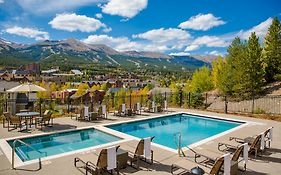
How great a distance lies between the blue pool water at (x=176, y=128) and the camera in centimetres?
1148

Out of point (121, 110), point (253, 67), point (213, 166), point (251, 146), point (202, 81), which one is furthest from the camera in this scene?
point (202, 81)

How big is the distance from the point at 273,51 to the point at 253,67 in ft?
19.7

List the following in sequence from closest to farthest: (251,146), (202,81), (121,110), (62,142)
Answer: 1. (251,146)
2. (62,142)
3. (121,110)
4. (202,81)

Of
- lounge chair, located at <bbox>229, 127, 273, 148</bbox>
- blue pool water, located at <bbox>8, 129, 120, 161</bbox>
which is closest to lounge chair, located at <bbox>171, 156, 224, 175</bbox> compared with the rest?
lounge chair, located at <bbox>229, 127, 273, 148</bbox>

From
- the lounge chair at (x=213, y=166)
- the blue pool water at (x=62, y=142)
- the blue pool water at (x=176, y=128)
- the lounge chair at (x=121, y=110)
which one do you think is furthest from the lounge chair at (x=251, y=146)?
the lounge chair at (x=121, y=110)

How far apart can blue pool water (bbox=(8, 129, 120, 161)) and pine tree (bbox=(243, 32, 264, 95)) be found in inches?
967

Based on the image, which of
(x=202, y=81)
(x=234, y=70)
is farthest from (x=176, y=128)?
(x=202, y=81)

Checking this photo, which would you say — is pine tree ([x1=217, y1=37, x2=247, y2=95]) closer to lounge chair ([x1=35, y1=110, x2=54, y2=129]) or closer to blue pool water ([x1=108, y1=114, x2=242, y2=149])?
blue pool water ([x1=108, y1=114, x2=242, y2=149])

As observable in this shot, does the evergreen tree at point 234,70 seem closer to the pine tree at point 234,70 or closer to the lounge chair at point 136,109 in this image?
the pine tree at point 234,70

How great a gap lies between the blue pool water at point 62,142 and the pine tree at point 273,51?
29025 mm

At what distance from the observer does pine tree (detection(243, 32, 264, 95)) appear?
29625mm

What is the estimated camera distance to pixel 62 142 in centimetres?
959

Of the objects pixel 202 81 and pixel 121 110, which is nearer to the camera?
pixel 121 110

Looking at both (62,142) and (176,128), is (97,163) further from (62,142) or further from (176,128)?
(176,128)
